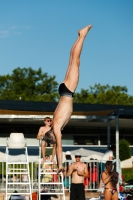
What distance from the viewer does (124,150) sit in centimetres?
2597

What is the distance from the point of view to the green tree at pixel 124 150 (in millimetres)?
25312

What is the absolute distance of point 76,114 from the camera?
1716 cm

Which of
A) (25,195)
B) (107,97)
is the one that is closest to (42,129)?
(25,195)

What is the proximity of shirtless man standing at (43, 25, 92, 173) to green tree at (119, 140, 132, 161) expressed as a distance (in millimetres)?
17276

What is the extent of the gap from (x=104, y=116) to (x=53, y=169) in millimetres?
2960

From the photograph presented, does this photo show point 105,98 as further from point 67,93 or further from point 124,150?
point 67,93

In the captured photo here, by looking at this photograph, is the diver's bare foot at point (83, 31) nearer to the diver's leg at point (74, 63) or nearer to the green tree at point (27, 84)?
the diver's leg at point (74, 63)

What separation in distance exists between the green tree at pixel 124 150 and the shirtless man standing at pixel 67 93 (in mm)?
17276

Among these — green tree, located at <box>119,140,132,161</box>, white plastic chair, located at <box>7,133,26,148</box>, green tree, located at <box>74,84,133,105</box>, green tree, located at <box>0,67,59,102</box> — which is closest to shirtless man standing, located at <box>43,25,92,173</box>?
white plastic chair, located at <box>7,133,26,148</box>

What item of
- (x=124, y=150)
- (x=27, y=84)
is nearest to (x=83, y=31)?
(x=124, y=150)

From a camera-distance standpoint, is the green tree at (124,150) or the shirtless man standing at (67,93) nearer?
the shirtless man standing at (67,93)

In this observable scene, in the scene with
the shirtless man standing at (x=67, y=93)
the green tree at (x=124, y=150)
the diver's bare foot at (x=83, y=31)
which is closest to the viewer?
the shirtless man standing at (x=67, y=93)

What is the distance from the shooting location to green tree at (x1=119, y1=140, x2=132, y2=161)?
83.0ft

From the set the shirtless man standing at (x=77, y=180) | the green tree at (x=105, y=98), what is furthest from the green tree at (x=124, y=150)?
the green tree at (x=105, y=98)
